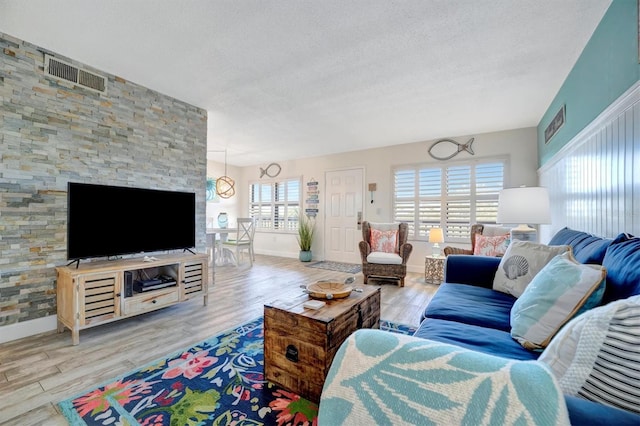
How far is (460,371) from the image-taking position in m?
0.57

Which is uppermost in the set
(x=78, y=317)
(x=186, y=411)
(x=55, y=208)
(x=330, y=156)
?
(x=330, y=156)

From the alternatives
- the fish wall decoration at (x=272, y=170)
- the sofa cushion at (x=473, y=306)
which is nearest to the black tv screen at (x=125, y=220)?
the sofa cushion at (x=473, y=306)

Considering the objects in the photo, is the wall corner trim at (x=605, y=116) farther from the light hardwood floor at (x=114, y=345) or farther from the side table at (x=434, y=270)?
the light hardwood floor at (x=114, y=345)

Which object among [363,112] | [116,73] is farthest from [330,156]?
[116,73]

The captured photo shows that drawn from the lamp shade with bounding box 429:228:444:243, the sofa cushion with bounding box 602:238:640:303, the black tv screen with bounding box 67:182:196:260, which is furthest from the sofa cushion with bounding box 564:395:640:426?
the lamp shade with bounding box 429:228:444:243

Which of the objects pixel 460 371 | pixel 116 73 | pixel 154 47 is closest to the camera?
pixel 460 371

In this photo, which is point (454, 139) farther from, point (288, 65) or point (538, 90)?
point (288, 65)

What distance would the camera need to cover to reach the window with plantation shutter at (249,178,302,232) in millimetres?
6544

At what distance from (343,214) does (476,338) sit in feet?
15.0

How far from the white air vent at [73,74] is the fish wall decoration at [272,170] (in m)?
4.16

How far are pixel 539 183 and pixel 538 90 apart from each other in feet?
5.03

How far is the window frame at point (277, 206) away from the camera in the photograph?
6527 mm

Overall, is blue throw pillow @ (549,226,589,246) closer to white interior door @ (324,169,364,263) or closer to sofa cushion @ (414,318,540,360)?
sofa cushion @ (414,318,540,360)

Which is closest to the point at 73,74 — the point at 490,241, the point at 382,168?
the point at 382,168
